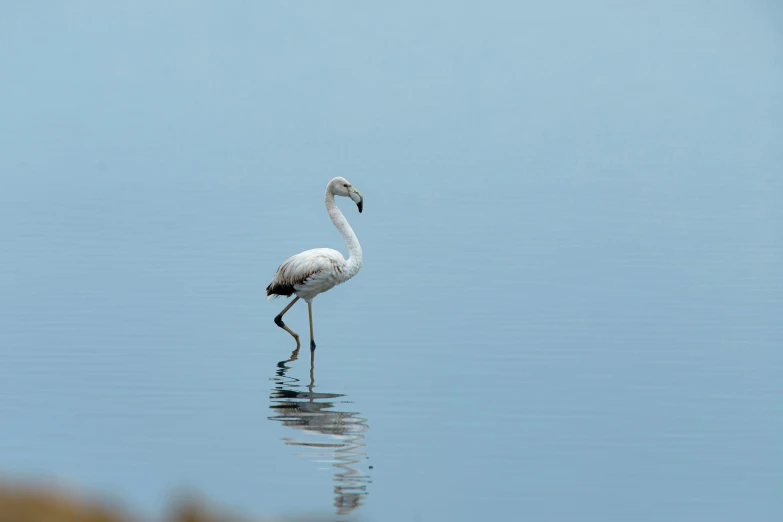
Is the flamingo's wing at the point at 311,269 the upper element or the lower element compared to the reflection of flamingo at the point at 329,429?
upper

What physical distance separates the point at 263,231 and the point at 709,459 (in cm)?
2361

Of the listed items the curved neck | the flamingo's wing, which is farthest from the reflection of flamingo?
the curved neck

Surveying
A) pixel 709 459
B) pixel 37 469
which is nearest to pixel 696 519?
pixel 709 459

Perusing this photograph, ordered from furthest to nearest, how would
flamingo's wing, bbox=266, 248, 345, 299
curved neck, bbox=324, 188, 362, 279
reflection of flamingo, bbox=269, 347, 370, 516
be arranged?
curved neck, bbox=324, 188, 362, 279
flamingo's wing, bbox=266, 248, 345, 299
reflection of flamingo, bbox=269, 347, 370, 516

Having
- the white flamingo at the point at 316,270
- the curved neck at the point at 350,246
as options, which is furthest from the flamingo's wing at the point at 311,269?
the curved neck at the point at 350,246

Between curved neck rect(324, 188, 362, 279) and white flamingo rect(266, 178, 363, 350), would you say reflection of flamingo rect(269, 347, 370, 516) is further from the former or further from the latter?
curved neck rect(324, 188, 362, 279)

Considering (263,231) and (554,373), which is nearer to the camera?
(554,373)

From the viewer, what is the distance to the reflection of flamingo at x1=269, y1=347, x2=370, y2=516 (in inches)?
417

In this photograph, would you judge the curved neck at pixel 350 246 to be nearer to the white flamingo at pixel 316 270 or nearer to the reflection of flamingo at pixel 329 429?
the white flamingo at pixel 316 270

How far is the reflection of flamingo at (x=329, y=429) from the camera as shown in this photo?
1060 cm

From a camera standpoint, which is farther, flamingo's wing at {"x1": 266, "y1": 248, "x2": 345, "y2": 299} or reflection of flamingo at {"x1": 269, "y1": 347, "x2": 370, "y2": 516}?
flamingo's wing at {"x1": 266, "y1": 248, "x2": 345, "y2": 299}

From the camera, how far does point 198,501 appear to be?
538 centimetres

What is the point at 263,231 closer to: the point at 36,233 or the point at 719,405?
the point at 36,233

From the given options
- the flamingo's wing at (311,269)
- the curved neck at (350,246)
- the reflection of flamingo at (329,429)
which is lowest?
the reflection of flamingo at (329,429)
